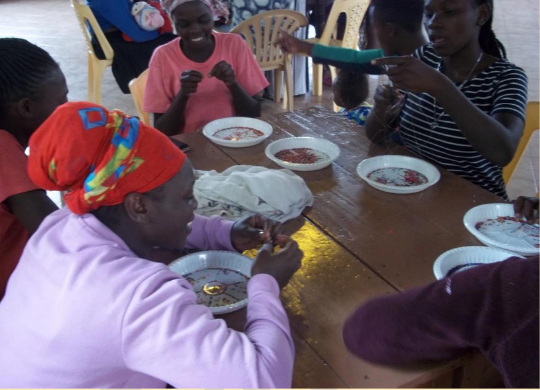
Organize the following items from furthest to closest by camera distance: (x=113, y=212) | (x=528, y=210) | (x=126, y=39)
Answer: (x=126, y=39) < (x=528, y=210) < (x=113, y=212)

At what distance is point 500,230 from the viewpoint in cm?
127

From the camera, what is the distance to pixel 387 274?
1109 millimetres

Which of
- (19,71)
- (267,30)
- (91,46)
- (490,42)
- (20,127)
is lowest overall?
(91,46)

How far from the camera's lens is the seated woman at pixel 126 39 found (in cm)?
363

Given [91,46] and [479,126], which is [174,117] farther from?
[91,46]

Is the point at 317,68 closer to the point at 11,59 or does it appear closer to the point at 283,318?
the point at 11,59

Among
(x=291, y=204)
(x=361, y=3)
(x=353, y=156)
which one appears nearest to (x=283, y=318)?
(x=291, y=204)

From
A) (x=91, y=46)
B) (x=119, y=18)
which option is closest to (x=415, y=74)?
(x=119, y=18)

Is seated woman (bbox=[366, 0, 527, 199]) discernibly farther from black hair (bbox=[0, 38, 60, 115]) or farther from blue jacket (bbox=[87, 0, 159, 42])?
blue jacket (bbox=[87, 0, 159, 42])

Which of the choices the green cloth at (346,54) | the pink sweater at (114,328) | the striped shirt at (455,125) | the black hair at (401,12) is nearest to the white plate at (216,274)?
the pink sweater at (114,328)

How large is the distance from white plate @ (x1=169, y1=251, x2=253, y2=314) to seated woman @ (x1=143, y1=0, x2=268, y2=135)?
3.33ft

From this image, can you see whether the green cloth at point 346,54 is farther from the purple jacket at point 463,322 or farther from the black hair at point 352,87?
the purple jacket at point 463,322

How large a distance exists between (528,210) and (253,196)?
709mm

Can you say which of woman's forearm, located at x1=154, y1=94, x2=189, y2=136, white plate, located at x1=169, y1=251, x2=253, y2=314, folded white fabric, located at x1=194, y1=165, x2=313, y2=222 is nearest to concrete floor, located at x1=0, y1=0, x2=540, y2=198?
woman's forearm, located at x1=154, y1=94, x2=189, y2=136
